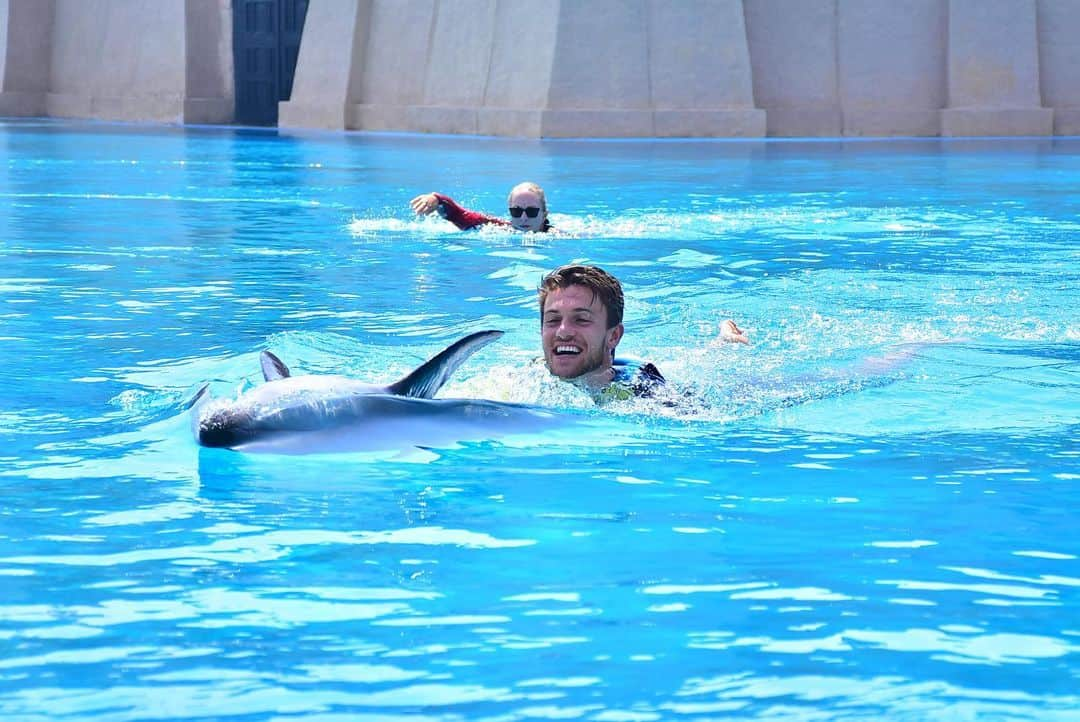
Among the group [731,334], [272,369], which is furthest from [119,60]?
[272,369]

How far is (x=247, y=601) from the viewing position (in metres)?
3.93

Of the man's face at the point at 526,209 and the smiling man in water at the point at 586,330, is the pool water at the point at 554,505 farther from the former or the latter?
the man's face at the point at 526,209

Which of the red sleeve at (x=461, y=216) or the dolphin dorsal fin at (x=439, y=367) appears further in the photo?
the red sleeve at (x=461, y=216)

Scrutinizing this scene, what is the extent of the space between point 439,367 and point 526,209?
733 cm

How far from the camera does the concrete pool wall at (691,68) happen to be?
26312mm

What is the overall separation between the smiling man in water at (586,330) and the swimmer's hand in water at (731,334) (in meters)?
1.88

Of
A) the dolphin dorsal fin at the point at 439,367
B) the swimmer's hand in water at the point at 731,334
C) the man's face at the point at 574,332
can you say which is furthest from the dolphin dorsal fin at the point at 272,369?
the swimmer's hand in water at the point at 731,334

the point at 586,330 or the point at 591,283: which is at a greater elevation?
the point at 591,283

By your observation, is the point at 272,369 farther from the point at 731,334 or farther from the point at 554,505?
the point at 731,334

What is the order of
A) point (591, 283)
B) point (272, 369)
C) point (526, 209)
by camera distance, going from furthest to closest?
point (526, 209) → point (591, 283) → point (272, 369)

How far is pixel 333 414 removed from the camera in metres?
5.32

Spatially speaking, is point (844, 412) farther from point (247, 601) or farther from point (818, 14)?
point (818, 14)

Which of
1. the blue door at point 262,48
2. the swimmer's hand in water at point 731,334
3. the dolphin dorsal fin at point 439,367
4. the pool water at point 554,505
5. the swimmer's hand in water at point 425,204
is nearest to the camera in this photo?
the pool water at point 554,505

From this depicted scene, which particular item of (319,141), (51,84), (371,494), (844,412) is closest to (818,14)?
(319,141)
